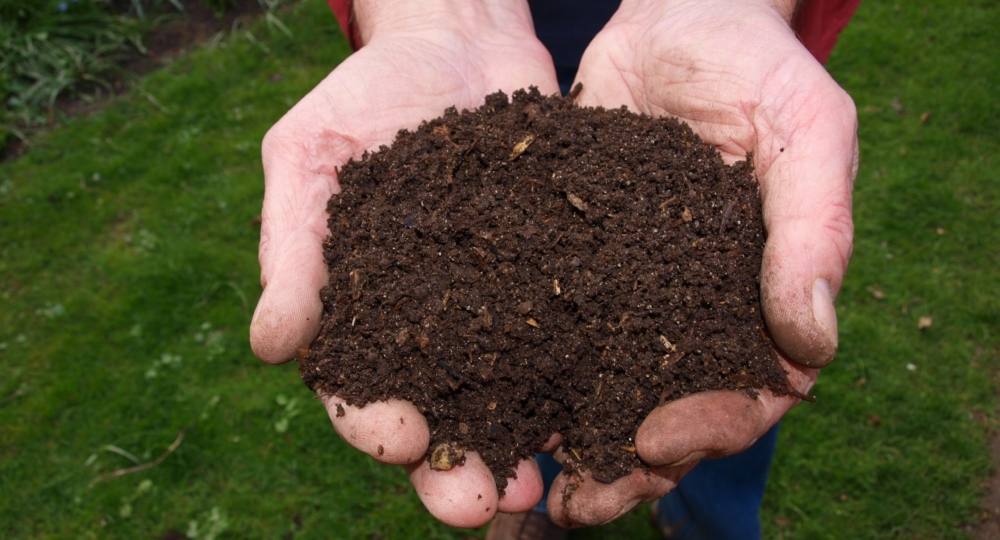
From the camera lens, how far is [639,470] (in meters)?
1.97

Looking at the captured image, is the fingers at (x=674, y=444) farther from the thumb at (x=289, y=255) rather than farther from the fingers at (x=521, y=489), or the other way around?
the thumb at (x=289, y=255)

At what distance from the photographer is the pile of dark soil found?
203 cm

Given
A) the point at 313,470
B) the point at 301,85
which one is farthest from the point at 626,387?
the point at 301,85

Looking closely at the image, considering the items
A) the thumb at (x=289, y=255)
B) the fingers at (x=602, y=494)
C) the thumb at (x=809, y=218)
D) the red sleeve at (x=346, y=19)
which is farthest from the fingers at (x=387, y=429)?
the red sleeve at (x=346, y=19)

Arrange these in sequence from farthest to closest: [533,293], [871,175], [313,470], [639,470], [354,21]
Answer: [871,175]
[313,470]
[354,21]
[533,293]
[639,470]

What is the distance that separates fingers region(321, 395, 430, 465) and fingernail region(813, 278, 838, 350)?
1.23 m

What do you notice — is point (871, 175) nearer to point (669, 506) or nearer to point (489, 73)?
point (669, 506)

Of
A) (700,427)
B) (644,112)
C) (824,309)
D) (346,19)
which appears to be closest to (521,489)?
(700,427)

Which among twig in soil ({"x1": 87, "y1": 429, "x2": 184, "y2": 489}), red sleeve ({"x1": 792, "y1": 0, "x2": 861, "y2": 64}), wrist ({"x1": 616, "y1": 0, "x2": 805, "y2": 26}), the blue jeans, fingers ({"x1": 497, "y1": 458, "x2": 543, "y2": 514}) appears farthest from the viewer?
twig in soil ({"x1": 87, "y1": 429, "x2": 184, "y2": 489})

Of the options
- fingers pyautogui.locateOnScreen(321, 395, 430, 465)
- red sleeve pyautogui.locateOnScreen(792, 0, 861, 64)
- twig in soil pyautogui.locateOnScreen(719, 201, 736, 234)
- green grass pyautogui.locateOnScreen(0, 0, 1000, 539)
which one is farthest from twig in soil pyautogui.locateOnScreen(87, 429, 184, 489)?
red sleeve pyautogui.locateOnScreen(792, 0, 861, 64)

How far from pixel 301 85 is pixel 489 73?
3349mm

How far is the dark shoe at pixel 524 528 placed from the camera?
364 centimetres

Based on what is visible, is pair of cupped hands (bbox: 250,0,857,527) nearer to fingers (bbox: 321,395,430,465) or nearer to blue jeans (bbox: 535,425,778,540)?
fingers (bbox: 321,395,430,465)

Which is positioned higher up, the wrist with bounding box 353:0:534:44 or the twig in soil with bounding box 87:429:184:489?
the wrist with bounding box 353:0:534:44
